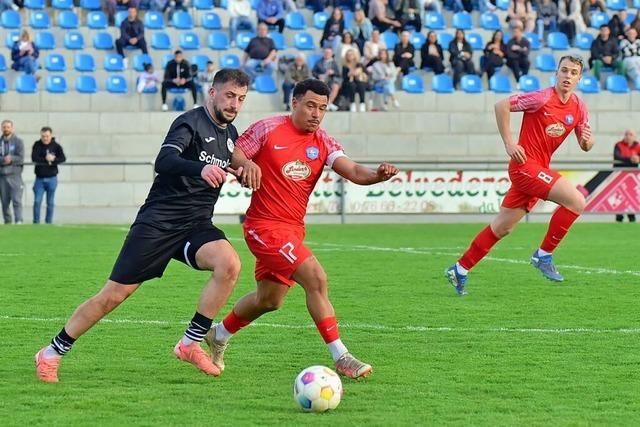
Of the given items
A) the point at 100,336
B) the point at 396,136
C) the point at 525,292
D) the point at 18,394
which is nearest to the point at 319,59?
the point at 396,136

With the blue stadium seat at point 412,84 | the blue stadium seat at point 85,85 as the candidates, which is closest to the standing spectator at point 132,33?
the blue stadium seat at point 85,85

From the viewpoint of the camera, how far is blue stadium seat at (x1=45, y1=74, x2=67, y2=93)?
28828mm

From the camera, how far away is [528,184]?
12281mm

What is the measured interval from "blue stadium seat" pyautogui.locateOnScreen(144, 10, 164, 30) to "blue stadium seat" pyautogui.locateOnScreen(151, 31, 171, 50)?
371 millimetres

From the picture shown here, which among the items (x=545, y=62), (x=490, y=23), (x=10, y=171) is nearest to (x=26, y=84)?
(x=10, y=171)

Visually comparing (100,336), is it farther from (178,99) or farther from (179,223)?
(178,99)

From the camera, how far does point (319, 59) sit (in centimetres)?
2869

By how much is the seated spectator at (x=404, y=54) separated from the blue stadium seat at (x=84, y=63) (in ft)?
23.2

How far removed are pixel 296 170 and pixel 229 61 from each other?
72.3 feet

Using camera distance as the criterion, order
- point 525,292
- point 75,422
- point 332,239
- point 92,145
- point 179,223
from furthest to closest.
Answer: point 92,145 < point 332,239 < point 525,292 < point 179,223 < point 75,422

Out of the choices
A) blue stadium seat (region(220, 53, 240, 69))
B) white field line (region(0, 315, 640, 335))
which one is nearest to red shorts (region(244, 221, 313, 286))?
white field line (region(0, 315, 640, 335))

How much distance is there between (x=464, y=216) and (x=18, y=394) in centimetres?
1935

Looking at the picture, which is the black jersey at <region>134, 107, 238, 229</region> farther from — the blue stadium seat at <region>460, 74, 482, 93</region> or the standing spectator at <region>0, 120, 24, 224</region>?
the blue stadium seat at <region>460, 74, 482, 93</region>

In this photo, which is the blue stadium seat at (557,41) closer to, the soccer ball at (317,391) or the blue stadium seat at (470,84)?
the blue stadium seat at (470,84)
